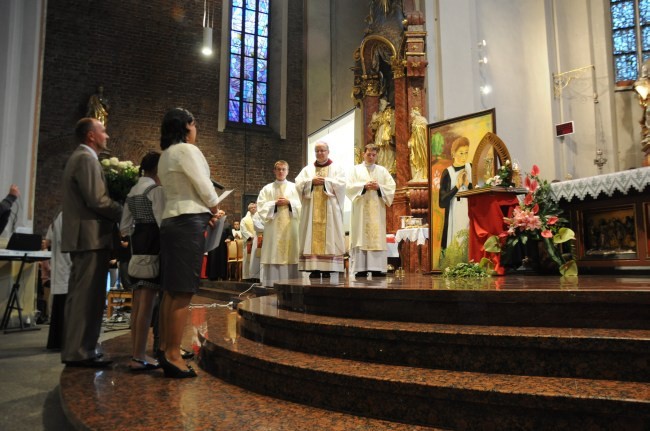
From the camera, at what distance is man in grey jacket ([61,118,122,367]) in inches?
130

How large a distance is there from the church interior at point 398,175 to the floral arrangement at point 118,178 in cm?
119

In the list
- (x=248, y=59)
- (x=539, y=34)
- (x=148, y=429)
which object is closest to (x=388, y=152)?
(x=539, y=34)

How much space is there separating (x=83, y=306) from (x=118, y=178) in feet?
3.02

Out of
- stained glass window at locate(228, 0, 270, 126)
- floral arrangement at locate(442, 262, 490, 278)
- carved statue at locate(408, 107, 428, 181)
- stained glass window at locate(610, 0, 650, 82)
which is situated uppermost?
stained glass window at locate(228, 0, 270, 126)

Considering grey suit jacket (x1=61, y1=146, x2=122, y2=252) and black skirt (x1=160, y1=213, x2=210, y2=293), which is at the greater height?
grey suit jacket (x1=61, y1=146, x2=122, y2=252)

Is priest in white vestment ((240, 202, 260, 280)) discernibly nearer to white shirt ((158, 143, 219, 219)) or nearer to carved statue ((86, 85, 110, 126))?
white shirt ((158, 143, 219, 219))

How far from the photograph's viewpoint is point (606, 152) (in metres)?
9.86

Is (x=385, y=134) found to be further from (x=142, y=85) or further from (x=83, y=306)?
(x=142, y=85)

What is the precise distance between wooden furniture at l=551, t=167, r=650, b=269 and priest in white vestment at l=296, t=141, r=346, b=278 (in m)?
2.81

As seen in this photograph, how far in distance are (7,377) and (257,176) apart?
13.4 metres

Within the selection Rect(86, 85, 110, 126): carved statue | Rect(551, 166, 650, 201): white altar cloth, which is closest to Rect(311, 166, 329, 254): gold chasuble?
Rect(551, 166, 650, 201): white altar cloth

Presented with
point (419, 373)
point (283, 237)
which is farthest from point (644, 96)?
point (419, 373)

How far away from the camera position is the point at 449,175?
7.92 m

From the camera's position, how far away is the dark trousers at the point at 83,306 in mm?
3277
